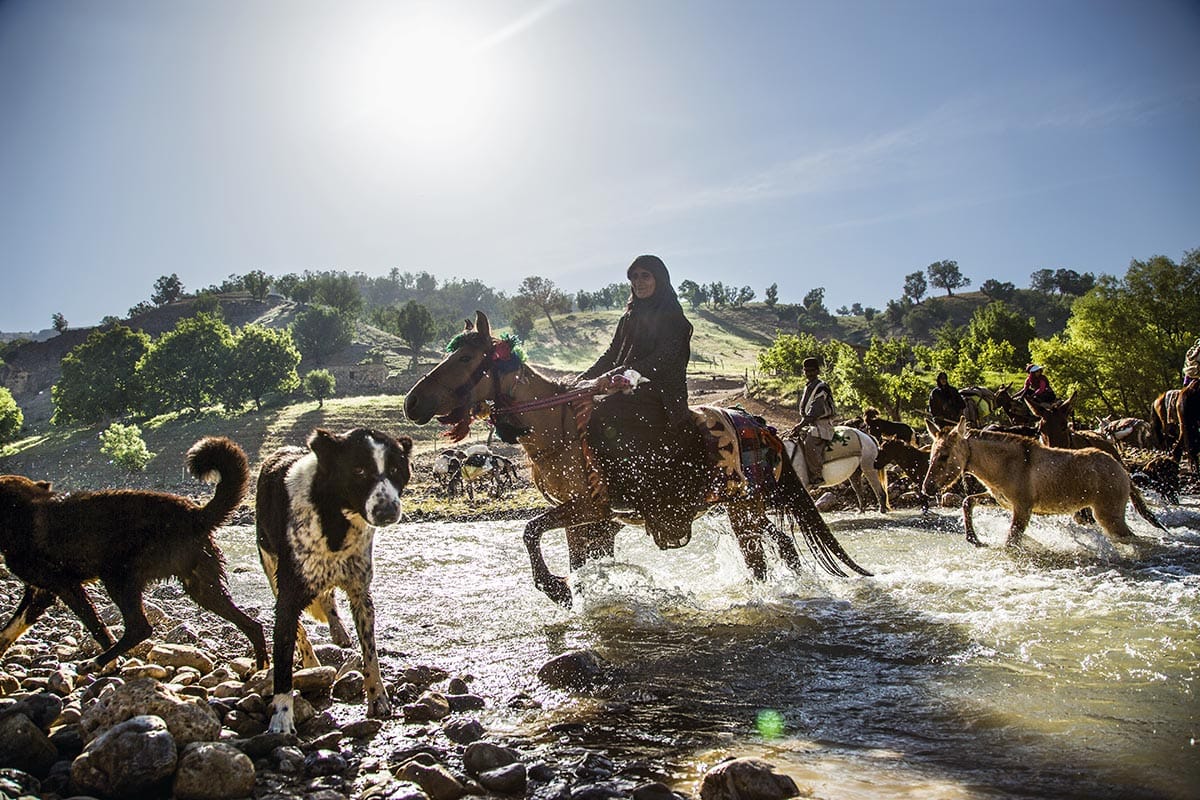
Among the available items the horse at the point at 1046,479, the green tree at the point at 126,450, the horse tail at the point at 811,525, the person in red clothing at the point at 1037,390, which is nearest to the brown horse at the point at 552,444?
the horse tail at the point at 811,525

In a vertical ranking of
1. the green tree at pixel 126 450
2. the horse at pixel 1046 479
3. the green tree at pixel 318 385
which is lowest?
the green tree at pixel 126 450

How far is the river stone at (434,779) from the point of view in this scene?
366cm

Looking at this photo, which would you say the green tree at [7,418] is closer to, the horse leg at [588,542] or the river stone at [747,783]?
the horse leg at [588,542]

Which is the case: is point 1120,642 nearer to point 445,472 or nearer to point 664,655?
point 664,655

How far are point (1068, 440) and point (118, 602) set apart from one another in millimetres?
16704

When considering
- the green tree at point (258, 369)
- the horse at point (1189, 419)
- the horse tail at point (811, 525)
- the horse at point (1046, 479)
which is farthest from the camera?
the green tree at point (258, 369)

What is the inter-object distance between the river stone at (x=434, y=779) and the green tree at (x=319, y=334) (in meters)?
115

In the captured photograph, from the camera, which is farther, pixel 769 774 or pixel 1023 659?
pixel 1023 659

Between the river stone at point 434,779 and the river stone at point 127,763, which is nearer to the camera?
the river stone at point 127,763

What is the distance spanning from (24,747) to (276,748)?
4.03ft

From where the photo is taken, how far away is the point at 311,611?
18.6ft

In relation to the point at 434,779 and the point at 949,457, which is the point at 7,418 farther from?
the point at 434,779

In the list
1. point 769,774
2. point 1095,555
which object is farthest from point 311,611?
point 1095,555

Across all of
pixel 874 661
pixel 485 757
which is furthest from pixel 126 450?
pixel 874 661
